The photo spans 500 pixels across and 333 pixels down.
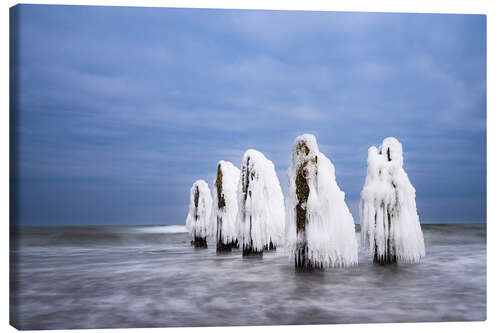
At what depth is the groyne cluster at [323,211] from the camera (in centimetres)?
1276

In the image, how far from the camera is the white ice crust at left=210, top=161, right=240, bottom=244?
20516 millimetres

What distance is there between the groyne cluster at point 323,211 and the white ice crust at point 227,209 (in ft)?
6.81

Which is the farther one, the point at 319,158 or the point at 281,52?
the point at 319,158

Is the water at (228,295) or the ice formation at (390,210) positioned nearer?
the water at (228,295)

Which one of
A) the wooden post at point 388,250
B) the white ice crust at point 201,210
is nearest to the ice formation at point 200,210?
the white ice crust at point 201,210

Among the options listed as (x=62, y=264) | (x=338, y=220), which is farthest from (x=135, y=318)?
(x=338, y=220)

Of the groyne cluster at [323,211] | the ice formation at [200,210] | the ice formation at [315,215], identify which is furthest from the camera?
the ice formation at [200,210]

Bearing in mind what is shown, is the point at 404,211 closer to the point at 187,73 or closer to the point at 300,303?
the point at 300,303

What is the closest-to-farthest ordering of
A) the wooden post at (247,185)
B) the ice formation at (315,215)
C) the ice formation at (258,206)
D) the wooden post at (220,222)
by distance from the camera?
the ice formation at (315,215) < the wooden post at (247,185) < the ice formation at (258,206) < the wooden post at (220,222)

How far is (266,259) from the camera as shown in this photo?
16.4 m

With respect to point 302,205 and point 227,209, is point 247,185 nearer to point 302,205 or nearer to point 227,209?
point 227,209

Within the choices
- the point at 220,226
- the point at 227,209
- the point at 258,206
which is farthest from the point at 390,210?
the point at 220,226

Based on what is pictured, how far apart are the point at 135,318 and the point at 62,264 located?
4.59 meters

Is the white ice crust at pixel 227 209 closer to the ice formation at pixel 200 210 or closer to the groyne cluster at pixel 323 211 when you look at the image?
the ice formation at pixel 200 210
